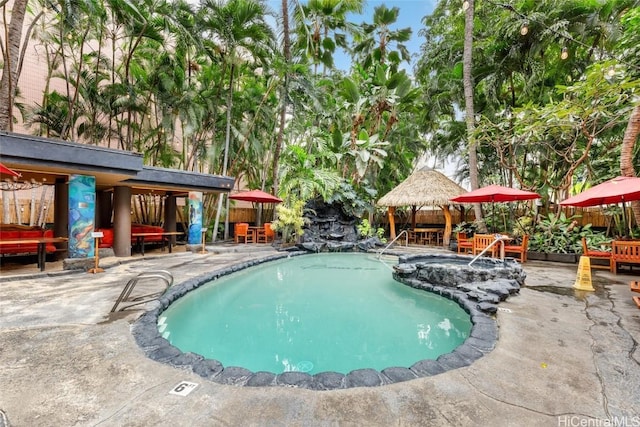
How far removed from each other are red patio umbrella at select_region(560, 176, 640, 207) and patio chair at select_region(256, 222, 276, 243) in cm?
1042

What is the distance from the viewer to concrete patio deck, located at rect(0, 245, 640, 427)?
5.79ft

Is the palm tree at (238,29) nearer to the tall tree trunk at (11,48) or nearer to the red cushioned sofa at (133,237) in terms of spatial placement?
the tall tree trunk at (11,48)

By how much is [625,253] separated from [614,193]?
8.19ft

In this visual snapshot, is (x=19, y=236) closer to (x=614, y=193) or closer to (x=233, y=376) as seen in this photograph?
(x=233, y=376)

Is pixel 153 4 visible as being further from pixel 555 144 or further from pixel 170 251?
pixel 555 144

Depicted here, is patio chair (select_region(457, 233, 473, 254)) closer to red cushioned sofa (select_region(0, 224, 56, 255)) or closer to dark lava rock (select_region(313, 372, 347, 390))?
dark lava rock (select_region(313, 372, 347, 390))

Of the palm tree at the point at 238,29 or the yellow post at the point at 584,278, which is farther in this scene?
the palm tree at the point at 238,29

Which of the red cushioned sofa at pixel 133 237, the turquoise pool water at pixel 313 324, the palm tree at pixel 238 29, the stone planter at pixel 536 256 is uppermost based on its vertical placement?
the palm tree at pixel 238 29

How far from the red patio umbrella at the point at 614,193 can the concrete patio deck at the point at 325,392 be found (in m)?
2.38

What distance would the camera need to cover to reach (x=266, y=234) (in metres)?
13.0

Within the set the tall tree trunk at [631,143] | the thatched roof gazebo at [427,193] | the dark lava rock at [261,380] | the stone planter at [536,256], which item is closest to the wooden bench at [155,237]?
the dark lava rock at [261,380]

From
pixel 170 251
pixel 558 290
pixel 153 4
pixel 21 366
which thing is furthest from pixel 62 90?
pixel 558 290

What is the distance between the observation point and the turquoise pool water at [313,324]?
320 centimetres

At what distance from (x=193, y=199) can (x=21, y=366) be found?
7.89m
